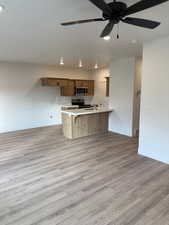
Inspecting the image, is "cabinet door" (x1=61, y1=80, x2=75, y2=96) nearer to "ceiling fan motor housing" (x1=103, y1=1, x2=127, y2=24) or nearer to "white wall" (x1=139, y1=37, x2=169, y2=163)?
"white wall" (x1=139, y1=37, x2=169, y2=163)

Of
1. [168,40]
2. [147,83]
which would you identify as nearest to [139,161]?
[147,83]

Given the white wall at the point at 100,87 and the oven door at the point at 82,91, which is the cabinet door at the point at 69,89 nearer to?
the oven door at the point at 82,91

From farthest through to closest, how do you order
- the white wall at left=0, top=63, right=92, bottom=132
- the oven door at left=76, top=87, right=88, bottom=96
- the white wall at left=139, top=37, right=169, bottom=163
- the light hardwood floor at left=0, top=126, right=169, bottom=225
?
the oven door at left=76, top=87, right=88, bottom=96
the white wall at left=0, top=63, right=92, bottom=132
the white wall at left=139, top=37, right=169, bottom=163
the light hardwood floor at left=0, top=126, right=169, bottom=225

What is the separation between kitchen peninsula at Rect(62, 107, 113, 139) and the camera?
511 centimetres

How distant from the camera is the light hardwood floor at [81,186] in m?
1.99

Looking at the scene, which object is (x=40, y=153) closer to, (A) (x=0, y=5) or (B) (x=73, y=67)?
(A) (x=0, y=5)

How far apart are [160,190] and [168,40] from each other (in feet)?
8.99

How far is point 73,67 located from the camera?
7.32 meters

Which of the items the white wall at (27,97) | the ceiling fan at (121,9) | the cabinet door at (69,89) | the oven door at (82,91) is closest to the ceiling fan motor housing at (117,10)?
the ceiling fan at (121,9)

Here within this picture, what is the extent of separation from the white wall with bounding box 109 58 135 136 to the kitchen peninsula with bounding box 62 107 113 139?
0.34 metres

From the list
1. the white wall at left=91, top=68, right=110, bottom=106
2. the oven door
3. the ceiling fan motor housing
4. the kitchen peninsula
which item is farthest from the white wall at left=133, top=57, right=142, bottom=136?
the ceiling fan motor housing

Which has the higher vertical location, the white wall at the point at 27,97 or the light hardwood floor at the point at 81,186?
the white wall at the point at 27,97

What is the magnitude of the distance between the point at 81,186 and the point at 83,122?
9.38ft

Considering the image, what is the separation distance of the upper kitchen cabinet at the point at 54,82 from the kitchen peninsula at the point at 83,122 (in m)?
1.64
